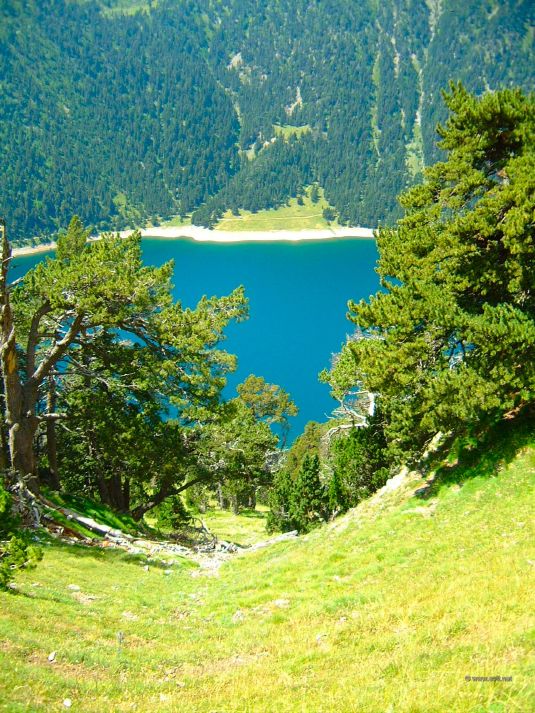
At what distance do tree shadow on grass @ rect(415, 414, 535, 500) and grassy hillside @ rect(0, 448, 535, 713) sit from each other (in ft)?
0.51

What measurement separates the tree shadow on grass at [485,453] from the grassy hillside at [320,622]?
155 mm

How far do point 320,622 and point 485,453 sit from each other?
32.5ft

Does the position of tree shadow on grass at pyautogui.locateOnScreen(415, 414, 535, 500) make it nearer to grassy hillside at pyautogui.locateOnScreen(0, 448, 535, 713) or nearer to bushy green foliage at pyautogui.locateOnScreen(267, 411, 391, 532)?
grassy hillside at pyautogui.locateOnScreen(0, 448, 535, 713)

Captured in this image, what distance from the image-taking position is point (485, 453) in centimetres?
1936

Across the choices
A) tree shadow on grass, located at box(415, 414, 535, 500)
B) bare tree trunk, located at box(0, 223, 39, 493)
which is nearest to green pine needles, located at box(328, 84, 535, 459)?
tree shadow on grass, located at box(415, 414, 535, 500)

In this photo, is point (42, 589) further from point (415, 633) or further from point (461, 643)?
point (461, 643)

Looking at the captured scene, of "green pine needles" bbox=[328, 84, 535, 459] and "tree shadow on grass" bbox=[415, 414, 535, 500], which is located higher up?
"green pine needles" bbox=[328, 84, 535, 459]

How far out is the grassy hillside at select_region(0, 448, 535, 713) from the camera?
7.93 metres

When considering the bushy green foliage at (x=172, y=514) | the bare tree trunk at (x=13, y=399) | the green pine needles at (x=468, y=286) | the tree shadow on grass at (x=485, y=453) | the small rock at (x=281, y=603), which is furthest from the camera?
the bushy green foliage at (x=172, y=514)

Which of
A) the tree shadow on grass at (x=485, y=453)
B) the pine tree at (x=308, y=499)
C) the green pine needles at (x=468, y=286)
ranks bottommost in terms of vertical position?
the pine tree at (x=308, y=499)

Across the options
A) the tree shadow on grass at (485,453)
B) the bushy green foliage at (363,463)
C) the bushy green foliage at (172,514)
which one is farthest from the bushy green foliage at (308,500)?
the tree shadow on grass at (485,453)

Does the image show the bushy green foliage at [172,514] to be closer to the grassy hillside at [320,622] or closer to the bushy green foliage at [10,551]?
the grassy hillside at [320,622]

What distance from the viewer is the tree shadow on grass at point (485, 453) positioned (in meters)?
18.5

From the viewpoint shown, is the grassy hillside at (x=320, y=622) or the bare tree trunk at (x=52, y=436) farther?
the bare tree trunk at (x=52, y=436)
